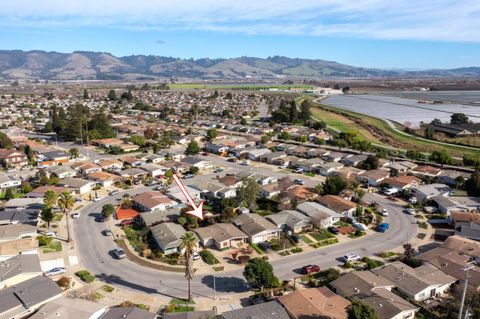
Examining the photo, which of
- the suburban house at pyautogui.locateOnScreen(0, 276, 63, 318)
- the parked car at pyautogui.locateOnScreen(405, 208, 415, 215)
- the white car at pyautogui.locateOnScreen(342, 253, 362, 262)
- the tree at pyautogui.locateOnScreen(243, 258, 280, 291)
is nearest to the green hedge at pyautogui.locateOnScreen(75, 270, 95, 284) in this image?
the suburban house at pyautogui.locateOnScreen(0, 276, 63, 318)

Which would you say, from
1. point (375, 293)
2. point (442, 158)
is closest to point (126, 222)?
point (375, 293)

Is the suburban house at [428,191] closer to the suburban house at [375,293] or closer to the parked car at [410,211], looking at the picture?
the parked car at [410,211]

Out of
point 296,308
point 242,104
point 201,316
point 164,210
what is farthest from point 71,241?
point 242,104

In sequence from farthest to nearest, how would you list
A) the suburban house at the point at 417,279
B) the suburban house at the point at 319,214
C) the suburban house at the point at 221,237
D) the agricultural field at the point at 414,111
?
the agricultural field at the point at 414,111 < the suburban house at the point at 319,214 < the suburban house at the point at 221,237 < the suburban house at the point at 417,279

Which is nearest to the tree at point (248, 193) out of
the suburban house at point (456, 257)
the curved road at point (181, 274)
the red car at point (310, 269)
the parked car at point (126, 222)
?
the curved road at point (181, 274)

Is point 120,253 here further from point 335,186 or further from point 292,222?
point 335,186

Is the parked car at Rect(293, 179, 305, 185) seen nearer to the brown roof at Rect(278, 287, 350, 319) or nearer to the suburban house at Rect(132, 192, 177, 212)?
the suburban house at Rect(132, 192, 177, 212)

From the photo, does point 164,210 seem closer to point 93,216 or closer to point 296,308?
point 93,216
